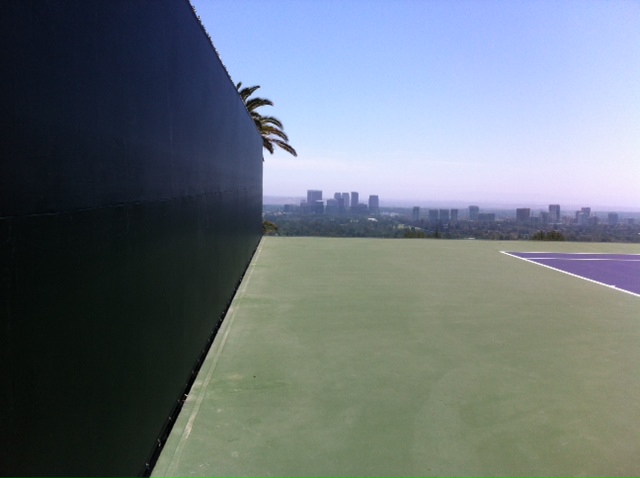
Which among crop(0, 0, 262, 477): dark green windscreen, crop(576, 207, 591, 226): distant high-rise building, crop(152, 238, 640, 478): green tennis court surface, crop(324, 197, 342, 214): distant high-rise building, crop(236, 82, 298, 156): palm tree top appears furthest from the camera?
crop(324, 197, 342, 214): distant high-rise building

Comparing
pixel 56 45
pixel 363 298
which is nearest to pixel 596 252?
pixel 363 298

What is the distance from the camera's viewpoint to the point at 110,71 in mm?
2186

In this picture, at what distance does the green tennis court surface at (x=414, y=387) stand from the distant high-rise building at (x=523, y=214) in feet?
82.5

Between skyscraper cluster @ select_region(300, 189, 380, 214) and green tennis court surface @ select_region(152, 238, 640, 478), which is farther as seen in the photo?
skyscraper cluster @ select_region(300, 189, 380, 214)

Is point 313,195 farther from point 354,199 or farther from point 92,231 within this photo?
point 92,231

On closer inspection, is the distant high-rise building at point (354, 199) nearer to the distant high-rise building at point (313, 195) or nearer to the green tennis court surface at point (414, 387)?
the distant high-rise building at point (313, 195)

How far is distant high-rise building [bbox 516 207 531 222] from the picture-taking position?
108ft

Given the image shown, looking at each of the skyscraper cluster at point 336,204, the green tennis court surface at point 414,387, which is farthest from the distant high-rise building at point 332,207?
the green tennis court surface at point 414,387

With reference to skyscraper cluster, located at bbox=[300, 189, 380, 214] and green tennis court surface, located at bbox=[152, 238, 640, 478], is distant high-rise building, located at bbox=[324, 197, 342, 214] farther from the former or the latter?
green tennis court surface, located at bbox=[152, 238, 640, 478]

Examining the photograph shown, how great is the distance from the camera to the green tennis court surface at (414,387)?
3330 mm

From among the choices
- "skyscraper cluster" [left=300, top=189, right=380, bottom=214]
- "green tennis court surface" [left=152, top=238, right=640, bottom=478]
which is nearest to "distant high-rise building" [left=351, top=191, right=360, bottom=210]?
"skyscraper cluster" [left=300, top=189, right=380, bottom=214]

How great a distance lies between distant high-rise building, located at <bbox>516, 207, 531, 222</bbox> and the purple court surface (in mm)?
17055

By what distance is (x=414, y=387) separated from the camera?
4.54 metres

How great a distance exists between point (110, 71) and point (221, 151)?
384 cm
